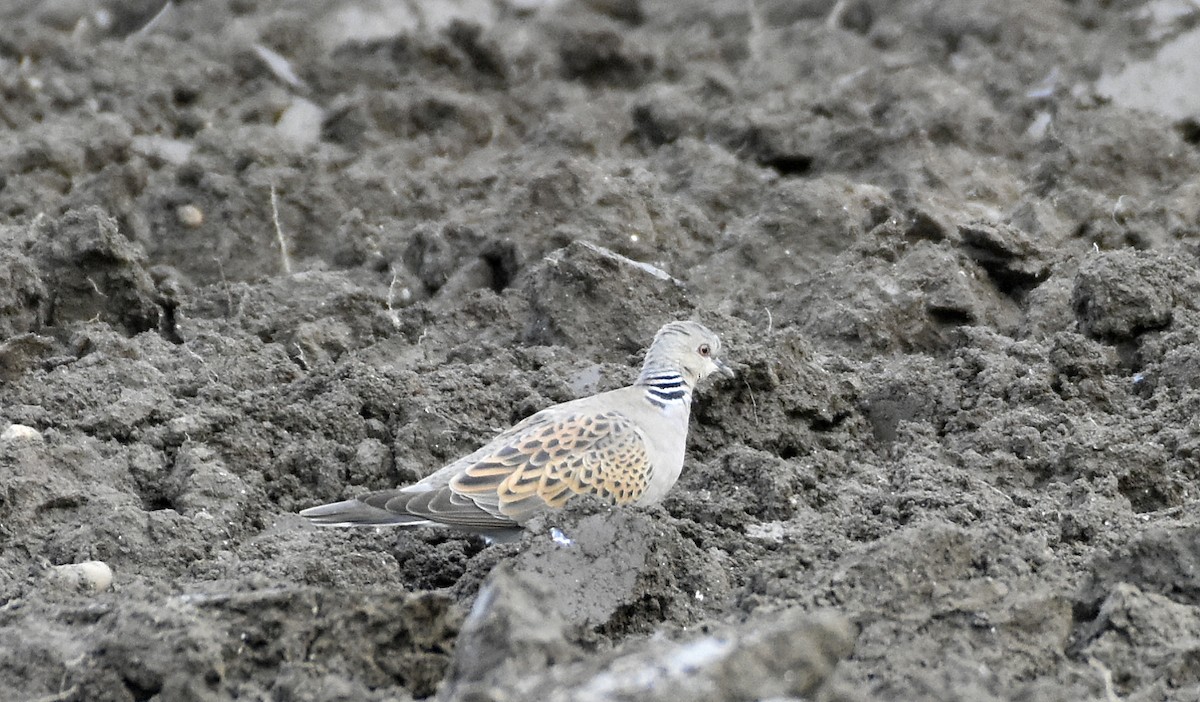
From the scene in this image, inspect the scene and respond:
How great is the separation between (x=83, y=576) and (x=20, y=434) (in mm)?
1117

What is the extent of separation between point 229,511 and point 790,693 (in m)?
2.94

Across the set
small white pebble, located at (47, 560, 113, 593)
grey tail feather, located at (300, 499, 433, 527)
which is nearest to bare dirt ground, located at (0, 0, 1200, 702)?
small white pebble, located at (47, 560, 113, 593)

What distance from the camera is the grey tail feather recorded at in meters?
5.34

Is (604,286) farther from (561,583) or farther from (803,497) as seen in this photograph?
(561,583)

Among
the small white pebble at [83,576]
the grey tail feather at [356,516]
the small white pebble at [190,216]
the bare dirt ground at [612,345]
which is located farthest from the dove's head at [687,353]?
the small white pebble at [190,216]

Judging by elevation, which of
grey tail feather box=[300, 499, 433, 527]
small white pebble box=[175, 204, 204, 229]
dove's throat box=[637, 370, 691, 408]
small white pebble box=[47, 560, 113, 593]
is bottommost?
small white pebble box=[175, 204, 204, 229]

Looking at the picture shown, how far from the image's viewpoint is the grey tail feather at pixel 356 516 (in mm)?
5344

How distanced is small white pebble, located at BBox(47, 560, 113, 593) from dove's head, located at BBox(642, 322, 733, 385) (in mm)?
2073

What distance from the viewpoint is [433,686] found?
418cm

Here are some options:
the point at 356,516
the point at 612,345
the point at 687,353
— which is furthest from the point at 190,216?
Result: the point at 356,516

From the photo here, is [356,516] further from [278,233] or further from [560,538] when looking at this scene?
[278,233]

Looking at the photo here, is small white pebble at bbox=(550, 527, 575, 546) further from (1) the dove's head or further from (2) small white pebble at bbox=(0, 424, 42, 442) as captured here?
(2) small white pebble at bbox=(0, 424, 42, 442)

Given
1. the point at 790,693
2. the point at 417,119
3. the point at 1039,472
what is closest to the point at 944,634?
the point at 790,693

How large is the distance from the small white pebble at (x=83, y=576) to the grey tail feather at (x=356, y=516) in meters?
0.66
